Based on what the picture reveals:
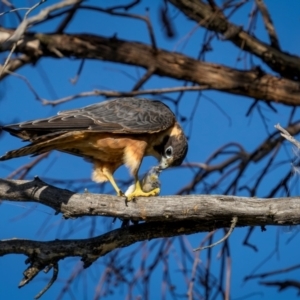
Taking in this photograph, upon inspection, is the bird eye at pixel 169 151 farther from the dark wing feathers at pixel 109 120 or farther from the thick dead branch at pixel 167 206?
the thick dead branch at pixel 167 206

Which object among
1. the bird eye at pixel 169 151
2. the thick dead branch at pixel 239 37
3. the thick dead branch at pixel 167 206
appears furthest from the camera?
the thick dead branch at pixel 239 37

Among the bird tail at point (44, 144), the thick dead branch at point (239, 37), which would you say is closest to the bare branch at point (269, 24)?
the thick dead branch at point (239, 37)

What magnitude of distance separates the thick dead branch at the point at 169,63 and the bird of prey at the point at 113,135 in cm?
71

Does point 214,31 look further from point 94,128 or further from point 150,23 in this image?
point 94,128

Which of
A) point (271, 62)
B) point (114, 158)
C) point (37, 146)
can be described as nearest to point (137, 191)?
point (114, 158)

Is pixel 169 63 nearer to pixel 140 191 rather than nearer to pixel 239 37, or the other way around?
pixel 239 37

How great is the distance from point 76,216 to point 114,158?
0.68m

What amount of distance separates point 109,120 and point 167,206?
0.71 m

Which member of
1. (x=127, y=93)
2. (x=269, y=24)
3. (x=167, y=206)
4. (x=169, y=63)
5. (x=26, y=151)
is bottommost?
(x=167, y=206)

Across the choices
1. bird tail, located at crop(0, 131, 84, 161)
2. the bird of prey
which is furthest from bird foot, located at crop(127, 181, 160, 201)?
bird tail, located at crop(0, 131, 84, 161)

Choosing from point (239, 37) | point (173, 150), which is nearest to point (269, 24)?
point (239, 37)

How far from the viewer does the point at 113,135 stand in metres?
3.77

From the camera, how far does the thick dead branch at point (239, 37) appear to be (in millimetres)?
4656

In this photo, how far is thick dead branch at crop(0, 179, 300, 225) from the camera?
3027mm
